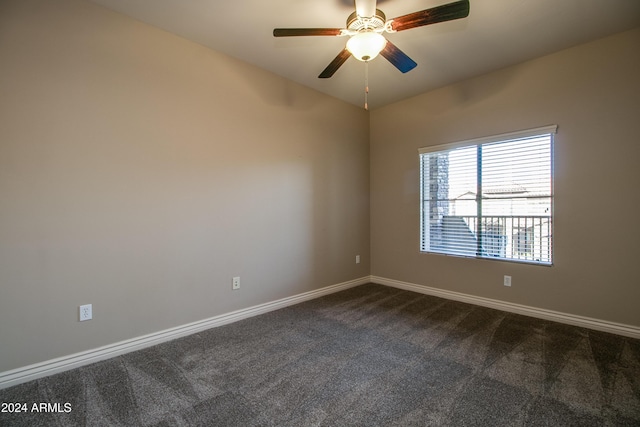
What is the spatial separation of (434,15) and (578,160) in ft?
7.22

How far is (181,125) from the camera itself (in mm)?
2600

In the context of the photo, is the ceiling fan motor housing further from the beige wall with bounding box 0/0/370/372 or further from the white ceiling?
the beige wall with bounding box 0/0/370/372

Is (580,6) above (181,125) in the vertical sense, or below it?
above

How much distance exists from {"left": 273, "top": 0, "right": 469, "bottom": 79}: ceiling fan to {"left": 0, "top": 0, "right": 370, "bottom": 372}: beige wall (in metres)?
1.23

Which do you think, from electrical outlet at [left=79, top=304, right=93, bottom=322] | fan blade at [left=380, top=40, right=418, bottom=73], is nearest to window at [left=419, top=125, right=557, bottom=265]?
fan blade at [left=380, top=40, right=418, bottom=73]

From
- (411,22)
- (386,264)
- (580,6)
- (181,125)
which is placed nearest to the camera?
(411,22)

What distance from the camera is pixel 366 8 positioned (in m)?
1.75

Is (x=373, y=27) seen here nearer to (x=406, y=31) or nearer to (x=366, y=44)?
(x=366, y=44)

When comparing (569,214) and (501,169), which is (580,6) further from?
(569,214)

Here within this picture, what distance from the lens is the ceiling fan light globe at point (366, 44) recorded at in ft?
6.30

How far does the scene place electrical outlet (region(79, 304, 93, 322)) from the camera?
6.97ft

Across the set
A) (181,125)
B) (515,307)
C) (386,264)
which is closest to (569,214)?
(515,307)

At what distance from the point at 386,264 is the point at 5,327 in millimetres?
3893

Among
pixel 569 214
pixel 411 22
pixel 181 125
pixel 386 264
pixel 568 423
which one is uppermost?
pixel 411 22
